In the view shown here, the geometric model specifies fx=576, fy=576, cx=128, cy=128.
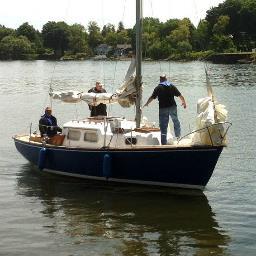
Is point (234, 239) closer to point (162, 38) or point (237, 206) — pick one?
point (237, 206)

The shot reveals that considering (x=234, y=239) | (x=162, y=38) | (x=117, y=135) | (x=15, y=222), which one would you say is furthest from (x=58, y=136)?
(x=162, y=38)

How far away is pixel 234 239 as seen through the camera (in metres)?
16.0

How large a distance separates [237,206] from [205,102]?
3.67 metres

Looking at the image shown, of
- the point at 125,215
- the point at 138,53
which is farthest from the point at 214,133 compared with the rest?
the point at 138,53

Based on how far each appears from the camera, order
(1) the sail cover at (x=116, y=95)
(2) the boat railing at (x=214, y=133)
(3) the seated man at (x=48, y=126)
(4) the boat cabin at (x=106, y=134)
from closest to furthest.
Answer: (2) the boat railing at (x=214, y=133) → (4) the boat cabin at (x=106, y=134) → (1) the sail cover at (x=116, y=95) → (3) the seated man at (x=48, y=126)

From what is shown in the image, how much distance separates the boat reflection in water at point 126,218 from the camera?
15539 millimetres

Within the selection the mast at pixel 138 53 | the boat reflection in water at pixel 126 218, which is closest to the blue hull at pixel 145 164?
the boat reflection in water at pixel 126 218

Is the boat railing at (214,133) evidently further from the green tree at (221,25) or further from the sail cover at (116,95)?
the green tree at (221,25)

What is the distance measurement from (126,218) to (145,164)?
2.58 meters

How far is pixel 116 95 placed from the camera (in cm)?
2233

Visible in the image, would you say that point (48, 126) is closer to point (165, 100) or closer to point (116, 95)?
point (116, 95)

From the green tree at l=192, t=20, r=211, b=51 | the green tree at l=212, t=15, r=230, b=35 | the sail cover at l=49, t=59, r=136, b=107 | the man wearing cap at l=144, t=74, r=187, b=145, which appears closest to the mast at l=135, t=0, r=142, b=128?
the sail cover at l=49, t=59, r=136, b=107

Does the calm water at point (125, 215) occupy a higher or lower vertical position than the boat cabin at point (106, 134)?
lower

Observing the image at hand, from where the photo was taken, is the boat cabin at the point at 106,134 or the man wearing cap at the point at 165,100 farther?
the boat cabin at the point at 106,134
